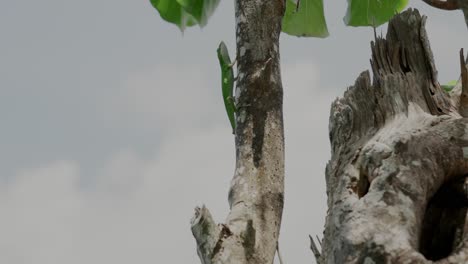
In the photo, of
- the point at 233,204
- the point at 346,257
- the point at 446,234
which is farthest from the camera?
the point at 233,204

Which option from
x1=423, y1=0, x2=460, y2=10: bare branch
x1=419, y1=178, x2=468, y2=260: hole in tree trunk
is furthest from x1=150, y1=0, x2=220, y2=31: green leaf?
x1=419, y1=178, x2=468, y2=260: hole in tree trunk

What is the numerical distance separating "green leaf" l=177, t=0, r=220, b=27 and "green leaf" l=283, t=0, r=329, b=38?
558 millimetres

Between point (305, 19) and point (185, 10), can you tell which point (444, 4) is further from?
point (305, 19)

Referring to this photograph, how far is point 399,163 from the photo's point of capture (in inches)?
54.0

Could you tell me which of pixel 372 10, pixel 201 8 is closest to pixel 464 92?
pixel 201 8

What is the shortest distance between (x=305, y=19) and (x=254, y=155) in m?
1.19

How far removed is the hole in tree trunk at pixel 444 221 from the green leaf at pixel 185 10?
45.0 inches

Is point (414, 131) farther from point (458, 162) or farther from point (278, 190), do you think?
point (278, 190)

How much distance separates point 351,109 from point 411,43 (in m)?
0.20

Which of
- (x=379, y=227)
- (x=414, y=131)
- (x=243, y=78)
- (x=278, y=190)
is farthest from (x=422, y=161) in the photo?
(x=243, y=78)

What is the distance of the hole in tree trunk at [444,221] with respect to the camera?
1.35 metres

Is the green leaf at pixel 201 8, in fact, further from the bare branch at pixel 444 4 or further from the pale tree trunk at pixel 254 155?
the bare branch at pixel 444 4

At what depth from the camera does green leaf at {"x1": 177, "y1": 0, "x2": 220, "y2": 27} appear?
7.72 ft

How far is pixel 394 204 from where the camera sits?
1312 millimetres
